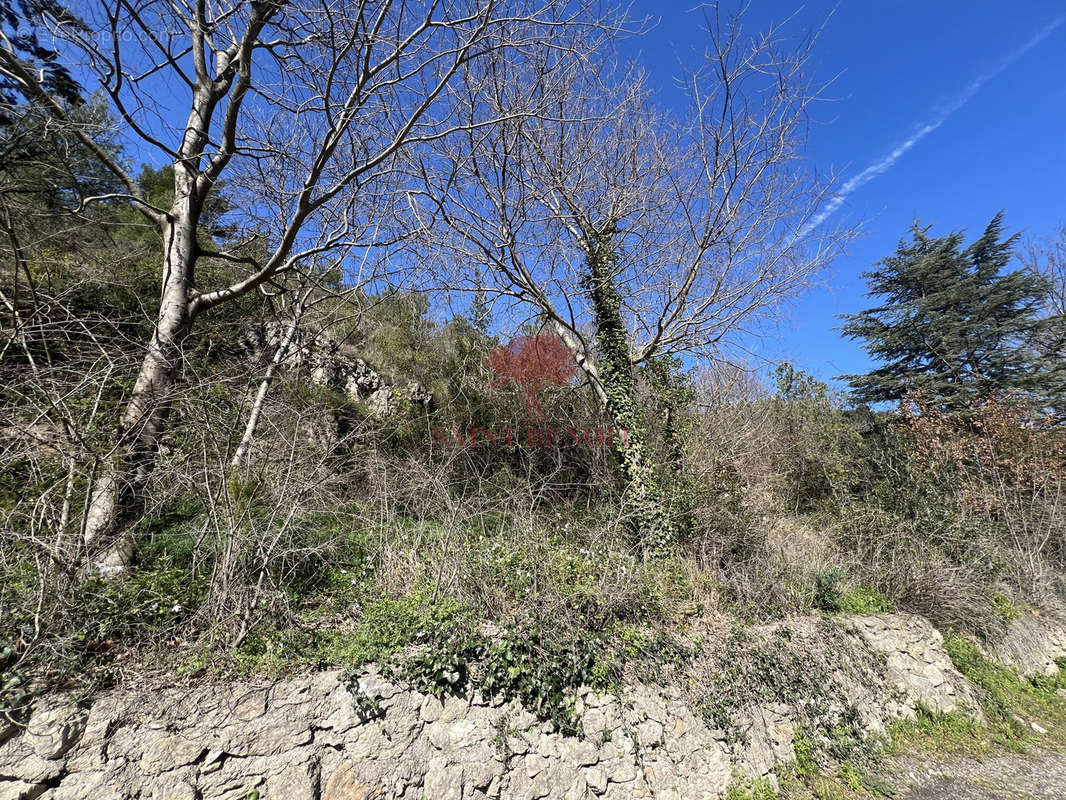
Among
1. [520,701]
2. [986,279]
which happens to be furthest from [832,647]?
[986,279]

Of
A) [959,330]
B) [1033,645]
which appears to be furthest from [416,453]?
[959,330]

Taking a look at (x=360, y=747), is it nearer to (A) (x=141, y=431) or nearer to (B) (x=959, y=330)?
(A) (x=141, y=431)

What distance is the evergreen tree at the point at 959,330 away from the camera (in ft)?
41.9

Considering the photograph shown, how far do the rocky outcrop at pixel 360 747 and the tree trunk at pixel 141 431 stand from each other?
1.10 metres

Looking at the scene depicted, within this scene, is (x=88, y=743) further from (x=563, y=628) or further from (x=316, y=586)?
(x=563, y=628)

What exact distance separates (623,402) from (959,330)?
14.5m

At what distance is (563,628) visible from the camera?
148 inches

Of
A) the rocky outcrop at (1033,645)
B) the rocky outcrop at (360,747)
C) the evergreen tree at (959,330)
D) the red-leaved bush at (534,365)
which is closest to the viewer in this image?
the rocky outcrop at (360,747)

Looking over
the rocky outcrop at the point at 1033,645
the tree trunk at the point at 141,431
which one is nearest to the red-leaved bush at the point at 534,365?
the tree trunk at the point at 141,431

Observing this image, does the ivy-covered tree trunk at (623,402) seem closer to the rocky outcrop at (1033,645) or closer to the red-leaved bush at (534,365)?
the red-leaved bush at (534,365)

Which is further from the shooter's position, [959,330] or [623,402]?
[959,330]

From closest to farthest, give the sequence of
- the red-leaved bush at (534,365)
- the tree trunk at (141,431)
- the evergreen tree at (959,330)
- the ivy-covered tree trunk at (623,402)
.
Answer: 1. the tree trunk at (141,431)
2. the ivy-covered tree trunk at (623,402)
3. the red-leaved bush at (534,365)
4. the evergreen tree at (959,330)

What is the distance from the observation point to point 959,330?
1338 centimetres

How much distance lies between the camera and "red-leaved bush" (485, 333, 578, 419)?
972 centimetres
